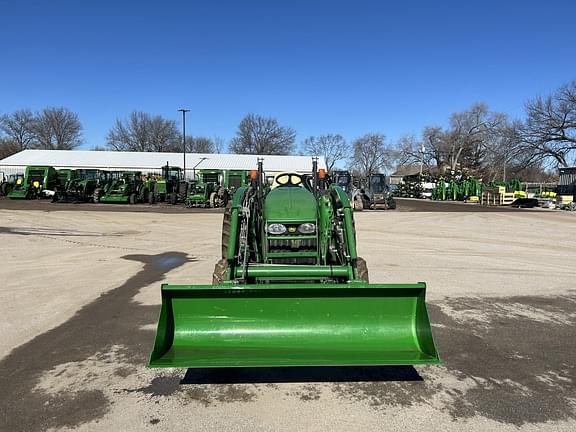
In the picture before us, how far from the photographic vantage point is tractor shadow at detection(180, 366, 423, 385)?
427cm

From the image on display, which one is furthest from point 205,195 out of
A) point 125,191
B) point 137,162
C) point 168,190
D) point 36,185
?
point 137,162

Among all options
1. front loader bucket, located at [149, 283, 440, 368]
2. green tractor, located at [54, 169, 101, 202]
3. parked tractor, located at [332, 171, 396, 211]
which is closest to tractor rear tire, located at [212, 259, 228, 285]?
front loader bucket, located at [149, 283, 440, 368]

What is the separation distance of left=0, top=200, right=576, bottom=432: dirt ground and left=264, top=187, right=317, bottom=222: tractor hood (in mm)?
2151

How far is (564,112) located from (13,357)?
179 ft

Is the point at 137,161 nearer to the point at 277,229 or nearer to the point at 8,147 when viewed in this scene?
the point at 8,147

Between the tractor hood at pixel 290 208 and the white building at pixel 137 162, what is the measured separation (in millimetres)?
55675

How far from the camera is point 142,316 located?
243 inches

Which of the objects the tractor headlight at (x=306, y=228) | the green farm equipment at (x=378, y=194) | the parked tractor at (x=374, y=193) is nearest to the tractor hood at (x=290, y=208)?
the tractor headlight at (x=306, y=228)

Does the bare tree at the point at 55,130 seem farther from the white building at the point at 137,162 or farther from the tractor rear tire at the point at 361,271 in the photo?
the tractor rear tire at the point at 361,271

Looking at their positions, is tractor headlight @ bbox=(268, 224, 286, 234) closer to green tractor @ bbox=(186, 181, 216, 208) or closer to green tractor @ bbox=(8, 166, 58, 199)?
green tractor @ bbox=(186, 181, 216, 208)

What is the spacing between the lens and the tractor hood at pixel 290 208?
630cm

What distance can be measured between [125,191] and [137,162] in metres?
35.2

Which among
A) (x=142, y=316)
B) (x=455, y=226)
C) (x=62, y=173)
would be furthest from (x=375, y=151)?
(x=142, y=316)

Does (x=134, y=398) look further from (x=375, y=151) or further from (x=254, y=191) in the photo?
(x=375, y=151)
